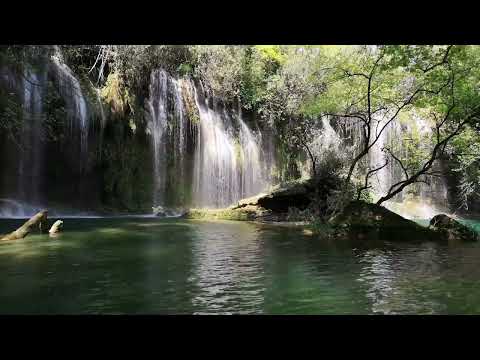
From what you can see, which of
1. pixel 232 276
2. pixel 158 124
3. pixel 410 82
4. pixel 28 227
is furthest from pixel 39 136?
pixel 232 276

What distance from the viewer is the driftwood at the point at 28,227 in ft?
34.0

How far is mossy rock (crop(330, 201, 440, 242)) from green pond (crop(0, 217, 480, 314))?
3.17 ft

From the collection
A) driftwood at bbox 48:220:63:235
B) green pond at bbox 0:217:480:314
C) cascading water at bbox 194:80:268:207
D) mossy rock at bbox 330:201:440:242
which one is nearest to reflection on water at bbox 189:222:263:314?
green pond at bbox 0:217:480:314

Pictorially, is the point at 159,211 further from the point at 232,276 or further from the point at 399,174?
the point at 232,276

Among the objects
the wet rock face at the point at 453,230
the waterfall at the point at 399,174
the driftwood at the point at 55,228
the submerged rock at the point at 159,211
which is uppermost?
the waterfall at the point at 399,174

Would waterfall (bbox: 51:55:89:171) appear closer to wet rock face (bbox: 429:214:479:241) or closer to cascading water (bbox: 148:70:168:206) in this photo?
cascading water (bbox: 148:70:168:206)

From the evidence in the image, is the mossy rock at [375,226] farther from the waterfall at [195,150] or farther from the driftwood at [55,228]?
the waterfall at [195,150]

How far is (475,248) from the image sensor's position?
10.2m


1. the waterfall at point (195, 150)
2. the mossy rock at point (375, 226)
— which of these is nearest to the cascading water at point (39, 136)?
the waterfall at point (195, 150)

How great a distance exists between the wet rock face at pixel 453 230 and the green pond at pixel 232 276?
46.7 inches

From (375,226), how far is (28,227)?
8.32m
